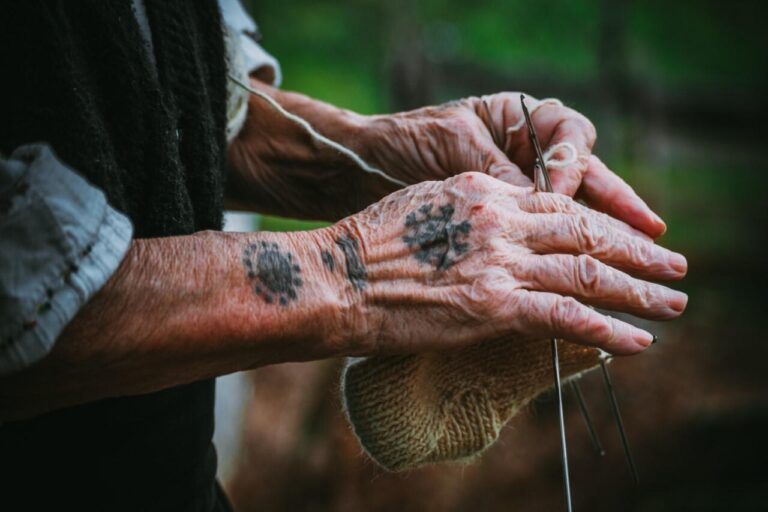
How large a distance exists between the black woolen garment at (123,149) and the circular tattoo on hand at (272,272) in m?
0.21

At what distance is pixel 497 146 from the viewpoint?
60.1 inches

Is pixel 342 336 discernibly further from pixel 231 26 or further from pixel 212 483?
pixel 231 26

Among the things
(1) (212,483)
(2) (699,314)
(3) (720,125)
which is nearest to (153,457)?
(1) (212,483)

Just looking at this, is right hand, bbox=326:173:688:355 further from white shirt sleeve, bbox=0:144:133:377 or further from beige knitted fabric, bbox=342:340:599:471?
white shirt sleeve, bbox=0:144:133:377

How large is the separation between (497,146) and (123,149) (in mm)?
789

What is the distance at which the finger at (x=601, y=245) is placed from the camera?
110 cm

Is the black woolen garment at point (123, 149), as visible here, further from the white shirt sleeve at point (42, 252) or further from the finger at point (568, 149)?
the finger at point (568, 149)

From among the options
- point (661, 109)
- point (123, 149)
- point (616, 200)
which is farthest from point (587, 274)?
point (661, 109)

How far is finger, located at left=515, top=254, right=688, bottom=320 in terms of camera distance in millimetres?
1067

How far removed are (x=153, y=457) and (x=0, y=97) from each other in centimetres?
66

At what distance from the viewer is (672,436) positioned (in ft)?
14.1

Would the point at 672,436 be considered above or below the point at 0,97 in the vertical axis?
below

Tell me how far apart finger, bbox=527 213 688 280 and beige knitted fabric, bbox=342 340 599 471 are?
0.22 metres

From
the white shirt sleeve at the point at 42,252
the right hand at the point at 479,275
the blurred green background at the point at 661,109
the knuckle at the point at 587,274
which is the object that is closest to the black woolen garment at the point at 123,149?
the white shirt sleeve at the point at 42,252
